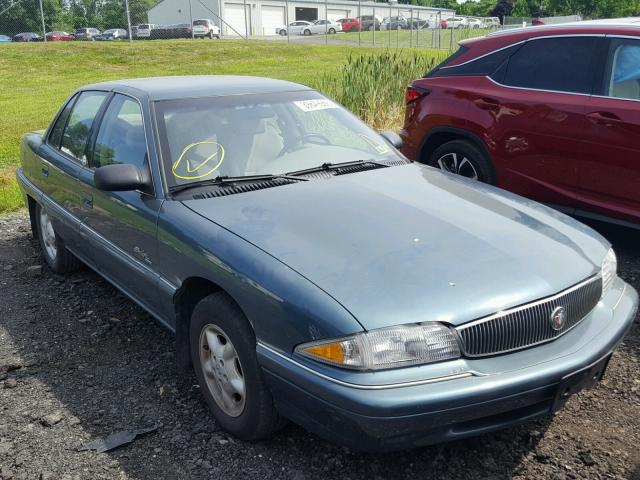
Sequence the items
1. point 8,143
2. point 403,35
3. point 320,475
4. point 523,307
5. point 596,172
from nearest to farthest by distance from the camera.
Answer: point 523,307 < point 320,475 < point 596,172 < point 8,143 < point 403,35

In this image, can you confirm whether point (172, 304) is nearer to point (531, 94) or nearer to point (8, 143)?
point (531, 94)

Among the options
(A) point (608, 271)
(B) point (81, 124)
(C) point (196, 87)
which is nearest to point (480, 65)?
(C) point (196, 87)

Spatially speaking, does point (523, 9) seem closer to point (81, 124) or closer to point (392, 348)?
point (81, 124)

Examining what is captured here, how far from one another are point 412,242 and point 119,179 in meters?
1.58

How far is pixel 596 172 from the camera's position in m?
4.98

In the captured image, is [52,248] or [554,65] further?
[554,65]

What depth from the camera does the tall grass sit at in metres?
10.1

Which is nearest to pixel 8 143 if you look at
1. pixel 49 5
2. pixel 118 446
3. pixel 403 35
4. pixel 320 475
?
pixel 118 446

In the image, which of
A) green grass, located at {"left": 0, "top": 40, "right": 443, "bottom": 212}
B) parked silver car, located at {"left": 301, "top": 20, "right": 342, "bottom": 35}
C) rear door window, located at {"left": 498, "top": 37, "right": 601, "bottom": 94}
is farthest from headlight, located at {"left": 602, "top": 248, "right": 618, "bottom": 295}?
parked silver car, located at {"left": 301, "top": 20, "right": 342, "bottom": 35}

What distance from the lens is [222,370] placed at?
9.94 ft

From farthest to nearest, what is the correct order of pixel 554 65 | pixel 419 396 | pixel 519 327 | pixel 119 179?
pixel 554 65, pixel 119 179, pixel 519 327, pixel 419 396

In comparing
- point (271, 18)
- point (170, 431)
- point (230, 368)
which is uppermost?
point (271, 18)

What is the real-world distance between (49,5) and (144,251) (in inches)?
2158

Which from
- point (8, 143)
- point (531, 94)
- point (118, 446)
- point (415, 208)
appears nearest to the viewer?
point (118, 446)
